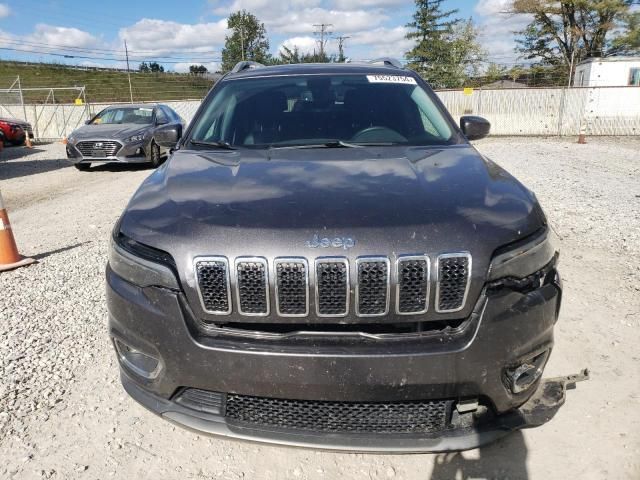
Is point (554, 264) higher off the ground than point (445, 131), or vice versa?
point (445, 131)

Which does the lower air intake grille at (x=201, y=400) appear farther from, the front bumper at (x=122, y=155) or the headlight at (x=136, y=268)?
the front bumper at (x=122, y=155)

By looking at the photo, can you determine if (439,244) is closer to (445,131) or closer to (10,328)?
(445,131)

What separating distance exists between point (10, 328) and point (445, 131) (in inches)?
128

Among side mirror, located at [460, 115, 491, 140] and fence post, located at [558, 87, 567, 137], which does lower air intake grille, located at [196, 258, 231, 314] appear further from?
fence post, located at [558, 87, 567, 137]

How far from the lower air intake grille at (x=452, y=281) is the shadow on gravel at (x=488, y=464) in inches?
33.5

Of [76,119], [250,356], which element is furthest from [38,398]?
[76,119]

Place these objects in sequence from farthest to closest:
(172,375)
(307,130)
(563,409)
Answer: (307,130)
(563,409)
(172,375)

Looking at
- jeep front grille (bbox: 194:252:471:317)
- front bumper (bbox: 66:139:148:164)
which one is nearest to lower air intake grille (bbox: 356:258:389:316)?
jeep front grille (bbox: 194:252:471:317)

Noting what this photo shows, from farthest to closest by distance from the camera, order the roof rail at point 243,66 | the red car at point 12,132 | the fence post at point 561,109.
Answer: the fence post at point 561,109 < the red car at point 12,132 < the roof rail at point 243,66

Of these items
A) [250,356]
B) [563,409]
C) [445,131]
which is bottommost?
[563,409]

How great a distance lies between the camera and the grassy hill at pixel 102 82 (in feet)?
133

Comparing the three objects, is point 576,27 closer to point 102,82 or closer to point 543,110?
point 543,110

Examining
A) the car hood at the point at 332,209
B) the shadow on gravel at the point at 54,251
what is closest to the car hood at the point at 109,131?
the shadow on gravel at the point at 54,251

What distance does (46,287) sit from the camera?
433 centimetres
